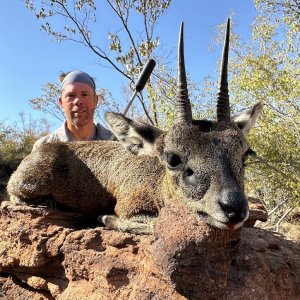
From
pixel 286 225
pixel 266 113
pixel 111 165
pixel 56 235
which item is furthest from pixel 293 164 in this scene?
pixel 56 235

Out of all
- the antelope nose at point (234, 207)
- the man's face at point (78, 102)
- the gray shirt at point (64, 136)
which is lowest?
the gray shirt at point (64, 136)

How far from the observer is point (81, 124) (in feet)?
29.1

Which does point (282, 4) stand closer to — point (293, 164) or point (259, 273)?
point (293, 164)

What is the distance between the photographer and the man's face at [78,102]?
851 cm

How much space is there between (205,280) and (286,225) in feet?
62.0

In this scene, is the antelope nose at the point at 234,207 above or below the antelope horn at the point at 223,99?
below

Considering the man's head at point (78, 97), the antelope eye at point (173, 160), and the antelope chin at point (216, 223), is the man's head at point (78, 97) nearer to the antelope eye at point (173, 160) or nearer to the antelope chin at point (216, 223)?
the antelope eye at point (173, 160)

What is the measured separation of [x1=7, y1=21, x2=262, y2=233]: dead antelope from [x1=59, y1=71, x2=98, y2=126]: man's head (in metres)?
2.25

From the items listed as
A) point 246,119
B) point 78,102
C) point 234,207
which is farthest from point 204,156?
point 78,102

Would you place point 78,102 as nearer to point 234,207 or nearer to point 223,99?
point 223,99

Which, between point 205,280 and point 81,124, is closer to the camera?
point 205,280

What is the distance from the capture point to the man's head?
848 centimetres

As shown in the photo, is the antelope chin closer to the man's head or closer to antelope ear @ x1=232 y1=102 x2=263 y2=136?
antelope ear @ x1=232 y1=102 x2=263 y2=136

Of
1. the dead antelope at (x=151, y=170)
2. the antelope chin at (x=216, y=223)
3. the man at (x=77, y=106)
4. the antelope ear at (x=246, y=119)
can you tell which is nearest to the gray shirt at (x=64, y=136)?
the man at (x=77, y=106)
